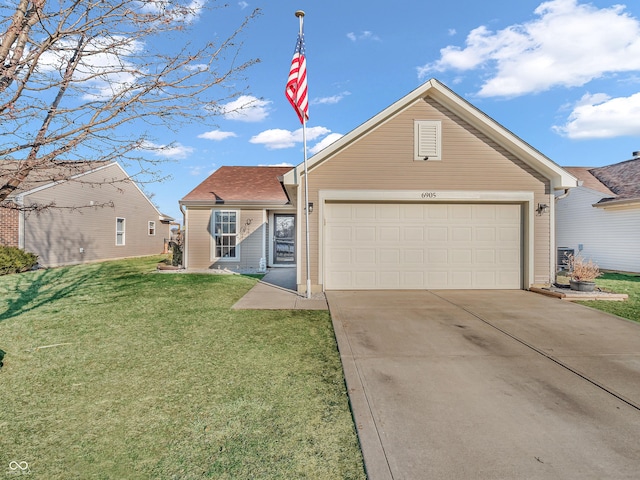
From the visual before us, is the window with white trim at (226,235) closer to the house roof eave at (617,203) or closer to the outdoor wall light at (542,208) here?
the outdoor wall light at (542,208)

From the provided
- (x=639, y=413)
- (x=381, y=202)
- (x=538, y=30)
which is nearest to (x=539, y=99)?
(x=538, y=30)

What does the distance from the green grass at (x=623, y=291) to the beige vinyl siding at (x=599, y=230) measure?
3.72 feet

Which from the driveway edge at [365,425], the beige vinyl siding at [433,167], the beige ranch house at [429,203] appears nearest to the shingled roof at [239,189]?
the beige ranch house at [429,203]

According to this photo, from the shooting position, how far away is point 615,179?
15.3m

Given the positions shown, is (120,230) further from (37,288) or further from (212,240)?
(37,288)

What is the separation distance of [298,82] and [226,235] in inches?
307

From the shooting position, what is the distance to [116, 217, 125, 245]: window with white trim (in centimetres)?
1933

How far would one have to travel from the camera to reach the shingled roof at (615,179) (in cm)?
1321

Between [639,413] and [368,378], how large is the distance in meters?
2.42

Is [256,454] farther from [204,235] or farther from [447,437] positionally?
[204,235]

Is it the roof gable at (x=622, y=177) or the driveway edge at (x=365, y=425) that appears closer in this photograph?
the driveway edge at (x=365, y=425)

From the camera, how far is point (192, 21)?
3.37 metres

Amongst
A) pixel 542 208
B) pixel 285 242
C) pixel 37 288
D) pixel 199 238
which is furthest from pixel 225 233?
pixel 542 208

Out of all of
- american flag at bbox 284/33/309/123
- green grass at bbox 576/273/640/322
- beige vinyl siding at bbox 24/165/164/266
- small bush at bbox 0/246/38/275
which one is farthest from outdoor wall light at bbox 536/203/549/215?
small bush at bbox 0/246/38/275
